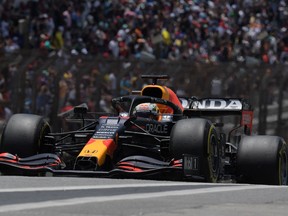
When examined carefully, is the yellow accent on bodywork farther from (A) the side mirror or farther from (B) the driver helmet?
(B) the driver helmet

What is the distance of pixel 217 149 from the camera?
1130 cm

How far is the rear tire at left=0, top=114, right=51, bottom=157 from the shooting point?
11.7m

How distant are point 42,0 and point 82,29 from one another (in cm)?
142

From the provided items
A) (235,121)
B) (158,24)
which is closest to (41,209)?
(235,121)

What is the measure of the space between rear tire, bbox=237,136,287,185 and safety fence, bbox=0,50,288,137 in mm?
5979

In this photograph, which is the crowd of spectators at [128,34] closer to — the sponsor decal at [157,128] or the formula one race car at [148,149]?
the formula one race car at [148,149]

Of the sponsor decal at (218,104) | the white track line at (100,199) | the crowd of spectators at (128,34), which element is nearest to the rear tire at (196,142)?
the white track line at (100,199)

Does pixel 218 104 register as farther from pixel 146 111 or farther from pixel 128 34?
pixel 128 34

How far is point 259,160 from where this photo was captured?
11.5 meters

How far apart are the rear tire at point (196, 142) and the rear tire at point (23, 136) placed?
184 centimetres

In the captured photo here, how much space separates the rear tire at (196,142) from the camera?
1066 centimetres

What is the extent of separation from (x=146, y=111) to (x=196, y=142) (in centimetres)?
166

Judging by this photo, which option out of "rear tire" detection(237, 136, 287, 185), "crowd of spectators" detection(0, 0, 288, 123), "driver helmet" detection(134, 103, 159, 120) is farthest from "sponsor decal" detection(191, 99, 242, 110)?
"crowd of spectators" detection(0, 0, 288, 123)

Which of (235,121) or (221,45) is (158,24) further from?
(235,121)
